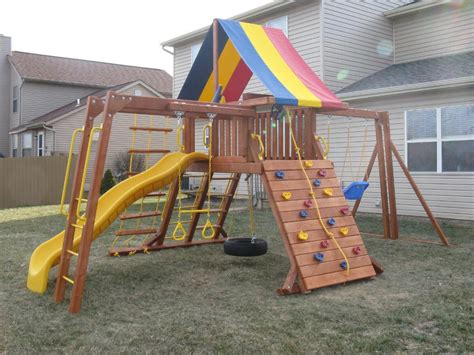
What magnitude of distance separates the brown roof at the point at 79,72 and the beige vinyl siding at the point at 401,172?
53.2 ft

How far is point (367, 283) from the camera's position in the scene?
5.23 metres

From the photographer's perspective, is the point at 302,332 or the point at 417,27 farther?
the point at 417,27

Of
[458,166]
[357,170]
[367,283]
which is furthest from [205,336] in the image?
[357,170]

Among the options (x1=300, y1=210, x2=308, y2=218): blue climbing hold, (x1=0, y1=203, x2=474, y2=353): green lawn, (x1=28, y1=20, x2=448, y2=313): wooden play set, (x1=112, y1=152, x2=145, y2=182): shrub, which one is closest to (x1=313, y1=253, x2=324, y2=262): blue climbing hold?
(x1=28, y1=20, x2=448, y2=313): wooden play set

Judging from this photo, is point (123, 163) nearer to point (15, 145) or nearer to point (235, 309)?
point (15, 145)

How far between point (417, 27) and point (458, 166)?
4.55 m

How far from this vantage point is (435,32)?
476 inches

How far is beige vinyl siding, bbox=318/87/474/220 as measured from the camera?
32.1ft

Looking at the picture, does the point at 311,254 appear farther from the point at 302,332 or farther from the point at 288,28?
the point at 288,28

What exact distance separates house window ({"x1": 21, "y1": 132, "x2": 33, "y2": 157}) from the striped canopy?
711 inches

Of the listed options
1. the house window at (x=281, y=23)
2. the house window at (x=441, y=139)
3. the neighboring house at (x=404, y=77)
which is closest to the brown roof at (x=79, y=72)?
the neighboring house at (x=404, y=77)

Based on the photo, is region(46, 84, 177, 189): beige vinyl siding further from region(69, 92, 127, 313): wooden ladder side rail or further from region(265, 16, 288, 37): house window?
region(69, 92, 127, 313): wooden ladder side rail

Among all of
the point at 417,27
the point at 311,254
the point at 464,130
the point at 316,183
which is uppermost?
the point at 417,27

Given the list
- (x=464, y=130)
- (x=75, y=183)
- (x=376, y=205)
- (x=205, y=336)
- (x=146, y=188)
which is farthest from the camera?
(x=376, y=205)
